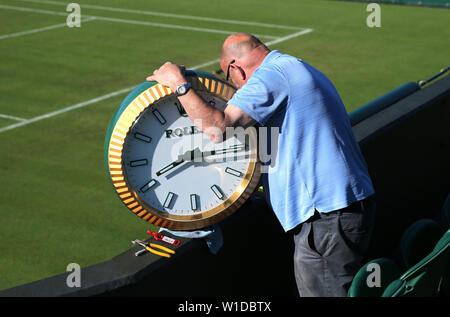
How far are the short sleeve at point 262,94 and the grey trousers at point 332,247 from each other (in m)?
0.60

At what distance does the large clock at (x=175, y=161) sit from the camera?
10.5ft

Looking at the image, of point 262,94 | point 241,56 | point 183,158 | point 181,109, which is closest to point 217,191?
point 183,158

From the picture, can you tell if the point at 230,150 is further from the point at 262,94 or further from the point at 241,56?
the point at 241,56

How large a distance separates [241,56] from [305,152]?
0.57 meters

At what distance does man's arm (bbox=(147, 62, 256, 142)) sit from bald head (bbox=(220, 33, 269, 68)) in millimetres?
290

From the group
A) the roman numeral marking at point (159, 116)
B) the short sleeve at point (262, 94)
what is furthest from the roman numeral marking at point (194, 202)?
the short sleeve at point (262, 94)

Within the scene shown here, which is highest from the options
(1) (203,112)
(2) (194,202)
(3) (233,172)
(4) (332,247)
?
(1) (203,112)

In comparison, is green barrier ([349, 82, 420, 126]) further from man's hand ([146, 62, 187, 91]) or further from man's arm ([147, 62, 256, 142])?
man's hand ([146, 62, 187, 91])

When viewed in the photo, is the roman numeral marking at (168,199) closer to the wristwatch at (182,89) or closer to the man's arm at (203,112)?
the man's arm at (203,112)

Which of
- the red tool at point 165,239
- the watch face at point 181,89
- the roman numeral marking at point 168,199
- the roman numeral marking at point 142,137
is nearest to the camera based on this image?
the watch face at point 181,89

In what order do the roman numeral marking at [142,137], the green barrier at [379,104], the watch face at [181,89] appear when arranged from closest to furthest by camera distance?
the watch face at [181,89]
the roman numeral marking at [142,137]
the green barrier at [379,104]

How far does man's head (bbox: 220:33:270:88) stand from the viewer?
3334 millimetres

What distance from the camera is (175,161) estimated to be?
3311mm
